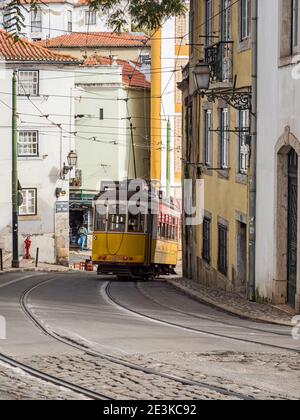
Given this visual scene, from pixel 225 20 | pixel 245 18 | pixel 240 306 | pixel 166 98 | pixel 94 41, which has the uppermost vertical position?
pixel 94 41

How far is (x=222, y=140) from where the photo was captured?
30281 millimetres

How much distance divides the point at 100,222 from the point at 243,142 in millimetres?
12021

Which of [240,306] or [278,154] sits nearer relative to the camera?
[278,154]

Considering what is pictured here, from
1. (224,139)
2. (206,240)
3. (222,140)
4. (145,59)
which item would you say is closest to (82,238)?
(145,59)

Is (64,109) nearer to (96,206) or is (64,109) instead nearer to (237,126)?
(96,206)

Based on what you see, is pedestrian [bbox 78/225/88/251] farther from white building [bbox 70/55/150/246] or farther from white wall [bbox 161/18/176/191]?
white wall [bbox 161/18/176/191]

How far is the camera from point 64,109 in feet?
183

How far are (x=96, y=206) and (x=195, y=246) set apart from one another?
3.84 m

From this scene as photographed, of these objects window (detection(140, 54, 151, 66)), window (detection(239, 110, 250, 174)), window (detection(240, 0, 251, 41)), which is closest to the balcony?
window (detection(240, 0, 251, 41))

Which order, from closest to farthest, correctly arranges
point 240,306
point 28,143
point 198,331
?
point 198,331 < point 240,306 < point 28,143

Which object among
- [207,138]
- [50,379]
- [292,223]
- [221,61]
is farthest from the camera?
[207,138]

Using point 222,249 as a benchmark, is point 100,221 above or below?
above

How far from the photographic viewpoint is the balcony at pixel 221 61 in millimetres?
28000

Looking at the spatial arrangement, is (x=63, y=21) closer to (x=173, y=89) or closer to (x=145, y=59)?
(x=145, y=59)
